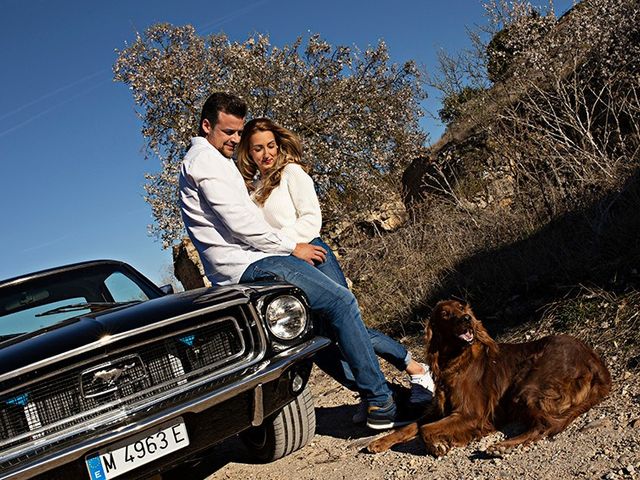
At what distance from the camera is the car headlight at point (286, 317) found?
384cm

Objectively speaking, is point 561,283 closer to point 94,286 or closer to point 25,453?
point 94,286

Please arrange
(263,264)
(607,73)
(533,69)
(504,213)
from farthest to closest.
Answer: (533,69), (607,73), (504,213), (263,264)

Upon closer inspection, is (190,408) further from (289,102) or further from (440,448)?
(289,102)

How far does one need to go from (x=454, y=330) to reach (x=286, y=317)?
3.13ft

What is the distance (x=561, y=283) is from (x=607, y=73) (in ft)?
15.9

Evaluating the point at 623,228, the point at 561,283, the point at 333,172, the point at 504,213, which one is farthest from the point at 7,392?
the point at 333,172

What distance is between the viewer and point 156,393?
3482mm

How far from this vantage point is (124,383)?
3.43 m

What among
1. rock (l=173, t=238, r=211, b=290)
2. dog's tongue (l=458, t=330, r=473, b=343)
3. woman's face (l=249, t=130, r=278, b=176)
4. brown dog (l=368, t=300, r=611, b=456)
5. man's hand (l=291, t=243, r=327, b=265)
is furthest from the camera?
rock (l=173, t=238, r=211, b=290)

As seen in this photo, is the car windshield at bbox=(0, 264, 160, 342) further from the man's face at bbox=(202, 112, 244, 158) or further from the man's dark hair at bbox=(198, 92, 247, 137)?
the man's dark hair at bbox=(198, 92, 247, 137)

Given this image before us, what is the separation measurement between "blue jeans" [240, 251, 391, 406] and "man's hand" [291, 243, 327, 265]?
0.04m

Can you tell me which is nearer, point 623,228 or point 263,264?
point 263,264

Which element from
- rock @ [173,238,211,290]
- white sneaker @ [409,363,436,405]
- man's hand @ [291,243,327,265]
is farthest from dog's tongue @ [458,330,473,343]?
rock @ [173,238,211,290]

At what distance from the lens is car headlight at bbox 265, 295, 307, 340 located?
384cm
